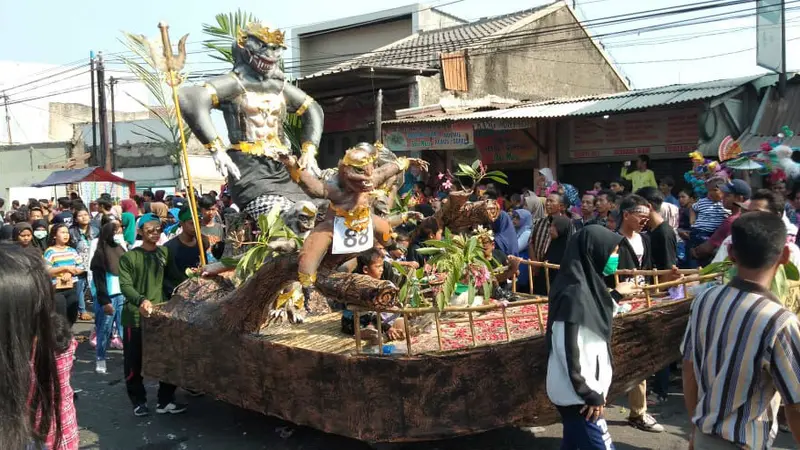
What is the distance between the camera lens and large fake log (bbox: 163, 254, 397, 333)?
3537 mm

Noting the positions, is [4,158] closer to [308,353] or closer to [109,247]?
[109,247]

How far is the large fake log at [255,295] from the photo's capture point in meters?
3.54

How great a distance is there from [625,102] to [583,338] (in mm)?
8051

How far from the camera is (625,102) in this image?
10148 mm

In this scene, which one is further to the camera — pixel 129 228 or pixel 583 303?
pixel 129 228

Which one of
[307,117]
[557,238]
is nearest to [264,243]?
[307,117]

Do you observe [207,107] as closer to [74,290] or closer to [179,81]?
[179,81]

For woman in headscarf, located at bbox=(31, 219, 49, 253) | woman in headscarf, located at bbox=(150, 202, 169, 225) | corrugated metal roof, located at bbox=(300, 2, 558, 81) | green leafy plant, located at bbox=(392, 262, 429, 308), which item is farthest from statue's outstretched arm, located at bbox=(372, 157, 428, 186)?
corrugated metal roof, located at bbox=(300, 2, 558, 81)

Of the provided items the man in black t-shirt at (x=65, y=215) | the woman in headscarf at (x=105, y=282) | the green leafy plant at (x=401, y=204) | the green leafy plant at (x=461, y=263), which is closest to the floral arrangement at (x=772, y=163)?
the green leafy plant at (x=401, y=204)

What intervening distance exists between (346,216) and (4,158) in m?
28.2

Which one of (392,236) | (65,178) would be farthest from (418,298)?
(65,178)

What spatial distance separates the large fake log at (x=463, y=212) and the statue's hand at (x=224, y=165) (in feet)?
5.24

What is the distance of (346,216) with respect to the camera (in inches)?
156

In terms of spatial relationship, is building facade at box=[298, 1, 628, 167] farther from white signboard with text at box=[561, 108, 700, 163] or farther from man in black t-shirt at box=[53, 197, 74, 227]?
man in black t-shirt at box=[53, 197, 74, 227]
